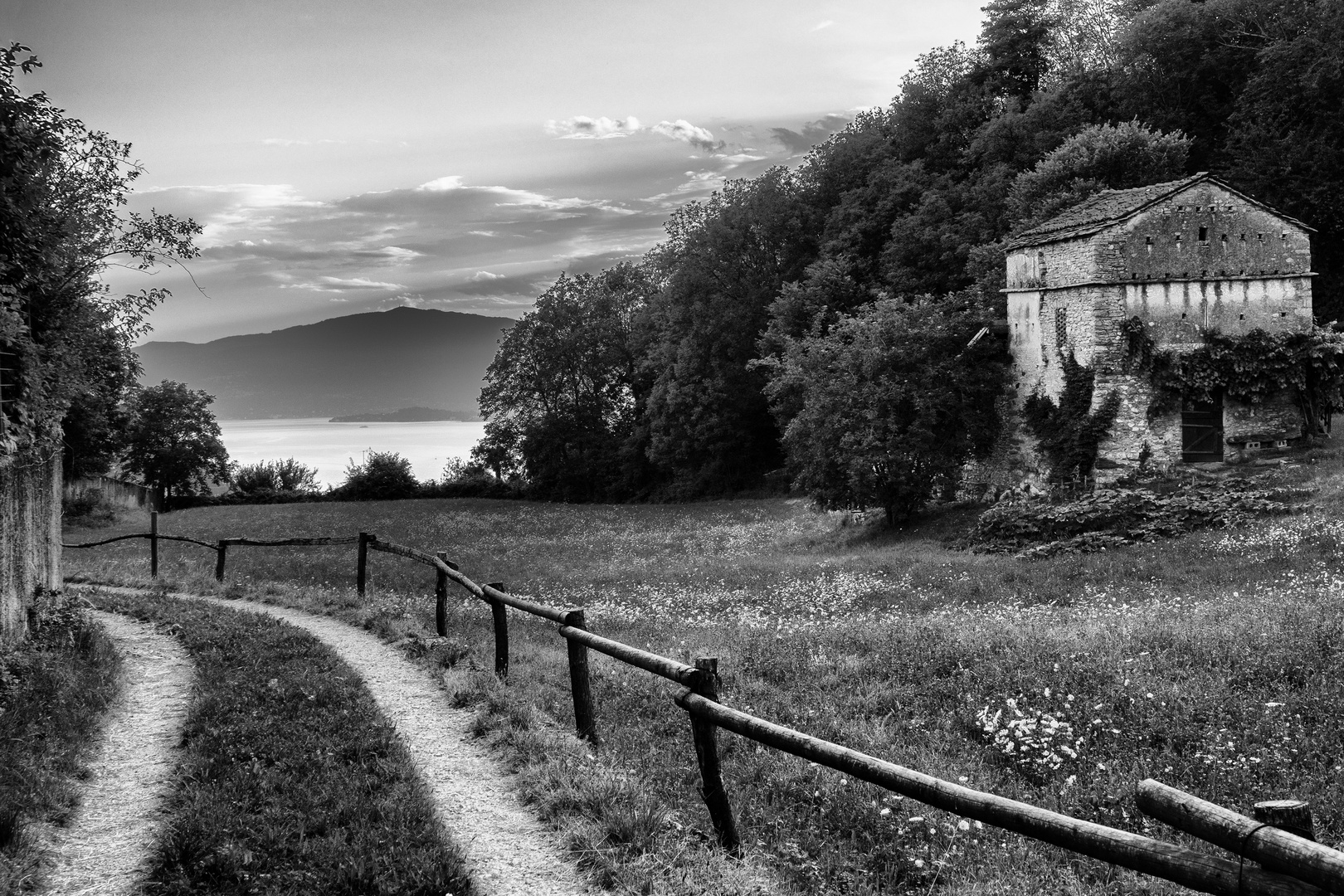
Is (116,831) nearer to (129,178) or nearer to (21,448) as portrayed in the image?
(21,448)

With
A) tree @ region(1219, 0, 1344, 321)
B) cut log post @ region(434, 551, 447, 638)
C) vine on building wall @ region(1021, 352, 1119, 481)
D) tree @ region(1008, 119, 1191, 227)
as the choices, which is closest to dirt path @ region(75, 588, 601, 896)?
cut log post @ region(434, 551, 447, 638)

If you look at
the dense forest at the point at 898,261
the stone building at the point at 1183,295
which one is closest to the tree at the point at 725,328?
the dense forest at the point at 898,261

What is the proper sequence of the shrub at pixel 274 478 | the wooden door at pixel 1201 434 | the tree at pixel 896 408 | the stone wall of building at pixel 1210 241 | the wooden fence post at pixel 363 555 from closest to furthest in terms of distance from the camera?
the wooden fence post at pixel 363 555 < the stone wall of building at pixel 1210 241 < the wooden door at pixel 1201 434 < the tree at pixel 896 408 < the shrub at pixel 274 478

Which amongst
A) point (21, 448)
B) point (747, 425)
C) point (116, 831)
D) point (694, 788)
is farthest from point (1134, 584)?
point (747, 425)

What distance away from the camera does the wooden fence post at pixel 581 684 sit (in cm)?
859

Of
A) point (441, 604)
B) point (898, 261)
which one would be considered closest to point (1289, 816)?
point (441, 604)

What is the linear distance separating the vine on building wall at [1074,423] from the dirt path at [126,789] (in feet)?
93.0

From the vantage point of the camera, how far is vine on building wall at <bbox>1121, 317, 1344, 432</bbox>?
30391 mm

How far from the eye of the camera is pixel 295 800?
712cm

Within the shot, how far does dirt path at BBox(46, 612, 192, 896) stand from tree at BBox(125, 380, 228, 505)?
213 ft

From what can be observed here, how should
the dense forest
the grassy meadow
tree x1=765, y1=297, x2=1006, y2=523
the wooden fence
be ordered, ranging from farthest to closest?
the dense forest, tree x1=765, y1=297, x2=1006, y2=523, the grassy meadow, the wooden fence

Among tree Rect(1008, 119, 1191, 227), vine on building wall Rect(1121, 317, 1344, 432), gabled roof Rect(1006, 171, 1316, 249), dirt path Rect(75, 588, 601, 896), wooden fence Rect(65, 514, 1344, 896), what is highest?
tree Rect(1008, 119, 1191, 227)

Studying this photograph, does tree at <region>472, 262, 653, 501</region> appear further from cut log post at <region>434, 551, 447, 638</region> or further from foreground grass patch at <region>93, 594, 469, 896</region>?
foreground grass patch at <region>93, 594, 469, 896</region>

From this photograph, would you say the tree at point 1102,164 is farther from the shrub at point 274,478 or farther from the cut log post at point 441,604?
the shrub at point 274,478
